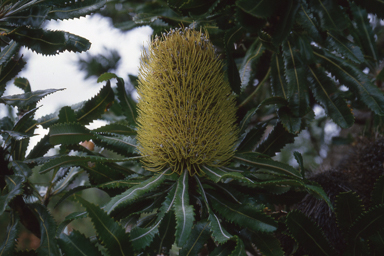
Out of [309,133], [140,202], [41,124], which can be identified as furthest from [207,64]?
[309,133]

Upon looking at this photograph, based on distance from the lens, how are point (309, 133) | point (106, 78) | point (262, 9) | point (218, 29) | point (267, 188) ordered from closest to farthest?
1. point (262, 9)
2. point (267, 188)
3. point (106, 78)
4. point (218, 29)
5. point (309, 133)

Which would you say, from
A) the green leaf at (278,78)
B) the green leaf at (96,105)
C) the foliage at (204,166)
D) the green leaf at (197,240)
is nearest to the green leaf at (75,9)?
the foliage at (204,166)

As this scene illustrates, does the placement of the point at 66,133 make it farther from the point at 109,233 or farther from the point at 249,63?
the point at 249,63

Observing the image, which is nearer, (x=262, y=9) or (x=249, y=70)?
(x=262, y=9)

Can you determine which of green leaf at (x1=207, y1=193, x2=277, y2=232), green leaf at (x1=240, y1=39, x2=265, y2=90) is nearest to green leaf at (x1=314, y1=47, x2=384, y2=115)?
green leaf at (x1=240, y1=39, x2=265, y2=90)

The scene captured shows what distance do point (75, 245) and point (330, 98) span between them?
1035 mm

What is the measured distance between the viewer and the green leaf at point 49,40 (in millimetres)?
1040

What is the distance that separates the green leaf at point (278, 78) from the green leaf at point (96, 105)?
0.71 metres

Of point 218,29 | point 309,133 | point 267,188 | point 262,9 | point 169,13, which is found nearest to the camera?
point 262,9

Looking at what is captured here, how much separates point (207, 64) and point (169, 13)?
1.74ft

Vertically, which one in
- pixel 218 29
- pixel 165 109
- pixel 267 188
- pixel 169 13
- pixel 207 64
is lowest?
pixel 267 188

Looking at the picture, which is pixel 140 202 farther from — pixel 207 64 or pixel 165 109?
pixel 207 64

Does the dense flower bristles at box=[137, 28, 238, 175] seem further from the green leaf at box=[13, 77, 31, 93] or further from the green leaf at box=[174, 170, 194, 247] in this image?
the green leaf at box=[13, 77, 31, 93]

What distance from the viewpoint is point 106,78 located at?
3.81 ft
